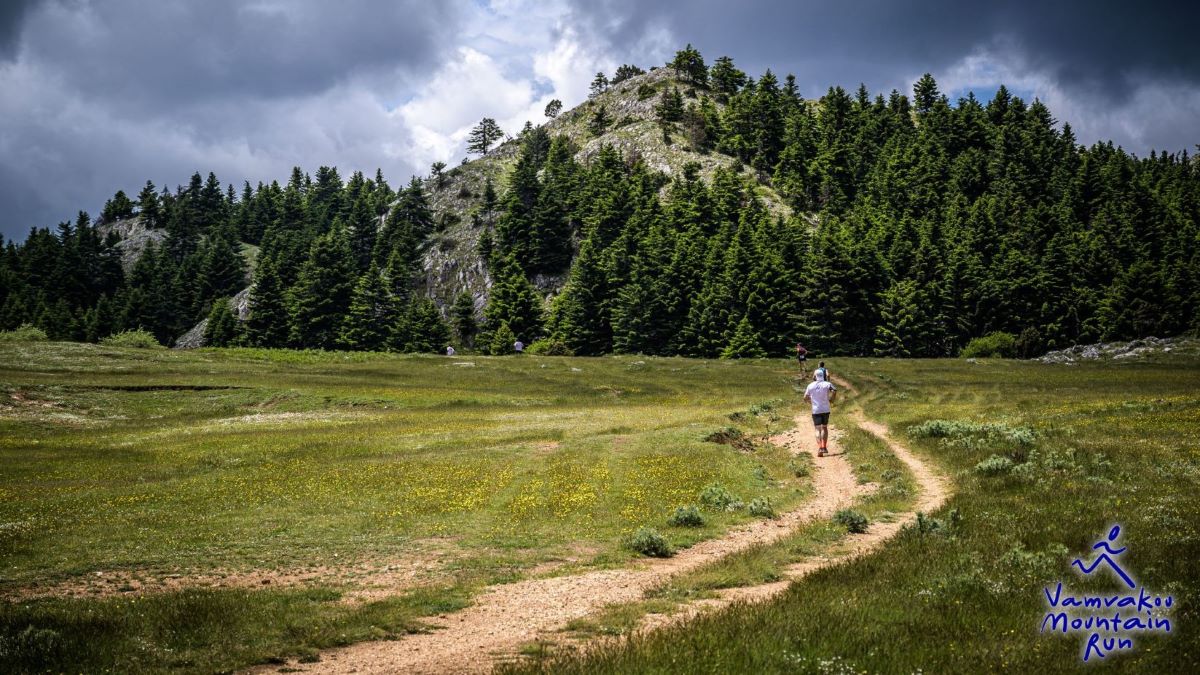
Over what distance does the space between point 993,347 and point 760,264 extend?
3546cm

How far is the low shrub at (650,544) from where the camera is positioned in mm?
15016

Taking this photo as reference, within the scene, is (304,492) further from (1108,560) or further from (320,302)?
(320,302)

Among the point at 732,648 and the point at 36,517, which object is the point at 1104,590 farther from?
the point at 36,517

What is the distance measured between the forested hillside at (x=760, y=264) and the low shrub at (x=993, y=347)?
5.29 metres

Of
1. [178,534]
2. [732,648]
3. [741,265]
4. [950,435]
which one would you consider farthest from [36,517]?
[741,265]

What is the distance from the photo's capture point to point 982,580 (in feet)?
32.4

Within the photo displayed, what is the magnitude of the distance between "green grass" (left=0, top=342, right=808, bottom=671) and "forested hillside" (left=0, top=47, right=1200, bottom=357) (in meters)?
57.3

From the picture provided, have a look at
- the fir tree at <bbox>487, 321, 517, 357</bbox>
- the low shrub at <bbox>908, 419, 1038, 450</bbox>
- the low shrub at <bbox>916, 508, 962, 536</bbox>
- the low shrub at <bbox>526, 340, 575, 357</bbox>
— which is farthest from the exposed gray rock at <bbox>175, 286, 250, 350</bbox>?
the low shrub at <bbox>916, 508, 962, 536</bbox>

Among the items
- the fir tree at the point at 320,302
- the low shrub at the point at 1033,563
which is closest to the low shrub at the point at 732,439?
the low shrub at the point at 1033,563

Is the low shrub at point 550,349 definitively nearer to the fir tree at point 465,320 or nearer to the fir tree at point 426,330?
the fir tree at point 426,330

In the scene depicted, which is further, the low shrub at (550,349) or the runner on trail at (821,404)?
the low shrub at (550,349)

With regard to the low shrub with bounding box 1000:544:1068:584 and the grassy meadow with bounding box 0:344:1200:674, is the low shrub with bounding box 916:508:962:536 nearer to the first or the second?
the grassy meadow with bounding box 0:344:1200:674

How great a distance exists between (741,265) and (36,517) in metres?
104

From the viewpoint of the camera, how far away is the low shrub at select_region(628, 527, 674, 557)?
591 inches
